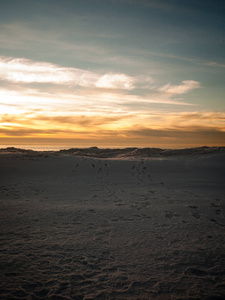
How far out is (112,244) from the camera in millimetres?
3143

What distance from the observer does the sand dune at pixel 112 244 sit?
2.24 meters

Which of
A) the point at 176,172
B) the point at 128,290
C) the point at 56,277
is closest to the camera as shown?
the point at 128,290

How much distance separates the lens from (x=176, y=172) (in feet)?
36.7

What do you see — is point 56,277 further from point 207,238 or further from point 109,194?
point 109,194

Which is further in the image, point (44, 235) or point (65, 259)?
point (44, 235)

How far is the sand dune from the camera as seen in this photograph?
7.34 feet

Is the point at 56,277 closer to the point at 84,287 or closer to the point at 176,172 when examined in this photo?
the point at 84,287

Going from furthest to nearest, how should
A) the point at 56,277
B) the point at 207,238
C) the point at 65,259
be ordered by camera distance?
the point at 207,238
the point at 65,259
the point at 56,277

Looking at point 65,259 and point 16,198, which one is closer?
point 65,259

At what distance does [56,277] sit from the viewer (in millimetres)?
2375

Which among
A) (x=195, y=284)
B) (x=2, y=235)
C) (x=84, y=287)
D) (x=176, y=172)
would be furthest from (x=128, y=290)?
(x=176, y=172)

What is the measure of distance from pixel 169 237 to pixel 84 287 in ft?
5.86

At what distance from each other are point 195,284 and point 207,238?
4.15ft

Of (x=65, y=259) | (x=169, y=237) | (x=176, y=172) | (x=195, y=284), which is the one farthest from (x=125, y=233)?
(x=176, y=172)
